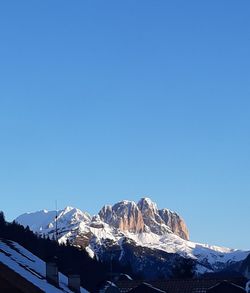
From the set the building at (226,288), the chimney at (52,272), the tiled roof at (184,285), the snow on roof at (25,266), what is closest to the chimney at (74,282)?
the snow on roof at (25,266)

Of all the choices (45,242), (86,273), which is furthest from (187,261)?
(45,242)

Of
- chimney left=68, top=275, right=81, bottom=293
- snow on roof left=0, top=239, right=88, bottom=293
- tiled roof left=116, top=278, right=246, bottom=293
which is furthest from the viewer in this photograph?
tiled roof left=116, top=278, right=246, bottom=293

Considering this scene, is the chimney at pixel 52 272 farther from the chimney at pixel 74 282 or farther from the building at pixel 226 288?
the building at pixel 226 288

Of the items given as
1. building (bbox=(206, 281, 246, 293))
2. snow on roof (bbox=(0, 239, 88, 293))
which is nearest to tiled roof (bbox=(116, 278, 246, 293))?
building (bbox=(206, 281, 246, 293))

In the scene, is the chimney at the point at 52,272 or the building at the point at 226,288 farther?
the building at the point at 226,288

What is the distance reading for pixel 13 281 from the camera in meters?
32.9

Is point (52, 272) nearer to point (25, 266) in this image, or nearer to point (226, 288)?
point (25, 266)

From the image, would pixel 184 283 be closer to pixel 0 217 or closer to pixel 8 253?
pixel 8 253

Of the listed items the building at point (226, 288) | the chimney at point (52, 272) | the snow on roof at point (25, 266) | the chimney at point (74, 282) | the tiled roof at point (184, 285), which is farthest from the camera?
the tiled roof at point (184, 285)

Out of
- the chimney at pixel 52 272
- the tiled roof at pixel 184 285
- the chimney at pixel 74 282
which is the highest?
the chimney at pixel 52 272

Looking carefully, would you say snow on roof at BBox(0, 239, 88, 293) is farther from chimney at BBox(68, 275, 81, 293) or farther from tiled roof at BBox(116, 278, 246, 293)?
tiled roof at BBox(116, 278, 246, 293)

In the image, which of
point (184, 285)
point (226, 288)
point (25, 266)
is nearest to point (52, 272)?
point (25, 266)

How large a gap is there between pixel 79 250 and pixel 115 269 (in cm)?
1500

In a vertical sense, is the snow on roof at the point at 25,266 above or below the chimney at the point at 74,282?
above
